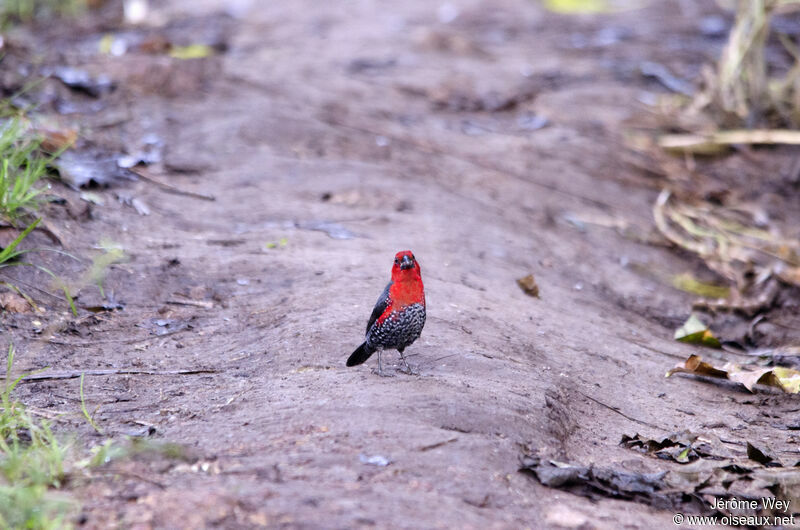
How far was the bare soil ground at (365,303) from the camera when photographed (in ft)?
9.24

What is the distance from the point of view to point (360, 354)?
3.72 metres

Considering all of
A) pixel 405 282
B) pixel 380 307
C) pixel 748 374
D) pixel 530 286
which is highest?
pixel 405 282

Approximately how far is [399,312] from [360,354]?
0.32 m

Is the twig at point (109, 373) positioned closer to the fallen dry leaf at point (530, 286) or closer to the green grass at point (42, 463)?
the green grass at point (42, 463)

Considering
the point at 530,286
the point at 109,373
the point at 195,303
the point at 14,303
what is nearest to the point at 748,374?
the point at 530,286

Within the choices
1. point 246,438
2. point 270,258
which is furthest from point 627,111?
point 246,438

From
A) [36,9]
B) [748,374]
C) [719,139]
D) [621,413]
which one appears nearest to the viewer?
[621,413]

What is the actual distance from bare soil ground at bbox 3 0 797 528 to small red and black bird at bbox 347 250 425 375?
197mm

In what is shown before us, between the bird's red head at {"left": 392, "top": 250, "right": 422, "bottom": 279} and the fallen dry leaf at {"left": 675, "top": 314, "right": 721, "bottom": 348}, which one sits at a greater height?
the bird's red head at {"left": 392, "top": 250, "right": 422, "bottom": 279}

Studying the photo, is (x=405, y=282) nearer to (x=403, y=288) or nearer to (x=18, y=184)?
(x=403, y=288)

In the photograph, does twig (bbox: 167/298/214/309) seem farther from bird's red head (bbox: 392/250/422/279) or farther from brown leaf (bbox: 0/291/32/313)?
bird's red head (bbox: 392/250/422/279)

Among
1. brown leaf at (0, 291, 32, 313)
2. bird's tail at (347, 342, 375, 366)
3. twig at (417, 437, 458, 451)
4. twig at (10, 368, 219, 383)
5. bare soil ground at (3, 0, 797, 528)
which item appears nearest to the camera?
bare soil ground at (3, 0, 797, 528)

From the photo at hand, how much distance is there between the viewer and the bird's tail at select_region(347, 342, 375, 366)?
3.69 meters

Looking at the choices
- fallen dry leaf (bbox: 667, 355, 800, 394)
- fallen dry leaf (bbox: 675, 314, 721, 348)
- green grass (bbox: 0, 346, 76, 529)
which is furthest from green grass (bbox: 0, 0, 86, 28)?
fallen dry leaf (bbox: 667, 355, 800, 394)
